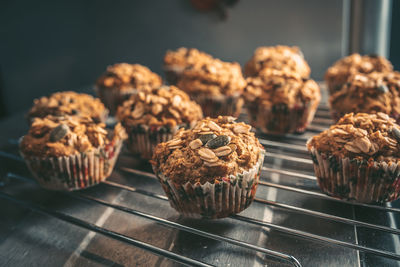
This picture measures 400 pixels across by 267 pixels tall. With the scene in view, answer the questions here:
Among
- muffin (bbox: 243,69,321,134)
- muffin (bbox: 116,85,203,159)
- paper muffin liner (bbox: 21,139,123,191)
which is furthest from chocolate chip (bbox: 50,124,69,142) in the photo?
muffin (bbox: 243,69,321,134)

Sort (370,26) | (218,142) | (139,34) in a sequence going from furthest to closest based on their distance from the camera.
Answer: (139,34), (370,26), (218,142)

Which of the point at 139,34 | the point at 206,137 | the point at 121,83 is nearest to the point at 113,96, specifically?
the point at 121,83

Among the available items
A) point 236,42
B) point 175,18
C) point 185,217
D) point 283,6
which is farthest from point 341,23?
point 185,217

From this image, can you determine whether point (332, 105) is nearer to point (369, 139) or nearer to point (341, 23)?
point (369, 139)

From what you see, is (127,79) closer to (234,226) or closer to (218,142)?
(218,142)

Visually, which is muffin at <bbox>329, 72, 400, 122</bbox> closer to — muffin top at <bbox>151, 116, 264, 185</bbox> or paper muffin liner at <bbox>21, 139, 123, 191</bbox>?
muffin top at <bbox>151, 116, 264, 185</bbox>

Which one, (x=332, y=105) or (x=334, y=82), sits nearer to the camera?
(x=332, y=105)
